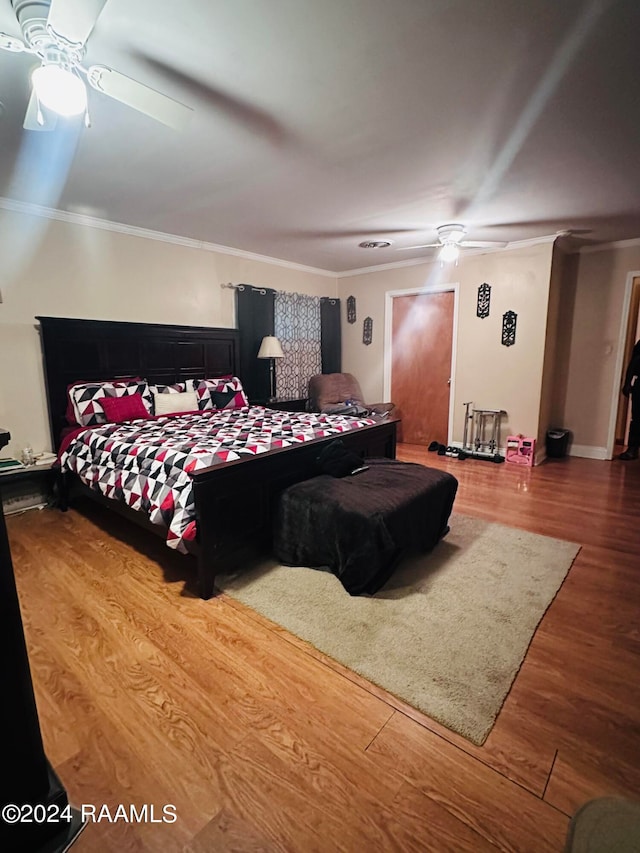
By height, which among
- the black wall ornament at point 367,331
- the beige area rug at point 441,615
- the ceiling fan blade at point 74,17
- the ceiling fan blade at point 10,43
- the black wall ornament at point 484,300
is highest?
the ceiling fan blade at point 10,43

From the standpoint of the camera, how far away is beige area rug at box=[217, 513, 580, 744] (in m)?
1.66

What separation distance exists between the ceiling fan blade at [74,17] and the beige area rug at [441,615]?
244cm

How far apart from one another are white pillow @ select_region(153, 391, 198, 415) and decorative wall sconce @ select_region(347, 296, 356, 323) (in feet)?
9.78

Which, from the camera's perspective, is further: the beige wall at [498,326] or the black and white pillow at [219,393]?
the beige wall at [498,326]

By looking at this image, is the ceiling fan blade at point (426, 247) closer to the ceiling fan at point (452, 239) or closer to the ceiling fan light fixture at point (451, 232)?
the ceiling fan at point (452, 239)

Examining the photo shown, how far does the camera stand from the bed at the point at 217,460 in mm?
2293

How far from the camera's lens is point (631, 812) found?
1.09m

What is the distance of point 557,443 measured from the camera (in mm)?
5062

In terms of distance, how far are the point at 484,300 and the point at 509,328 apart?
46 centimetres

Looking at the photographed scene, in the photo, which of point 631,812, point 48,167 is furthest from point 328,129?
point 631,812

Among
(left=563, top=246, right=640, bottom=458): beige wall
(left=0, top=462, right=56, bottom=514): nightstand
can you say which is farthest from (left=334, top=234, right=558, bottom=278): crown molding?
(left=0, top=462, right=56, bottom=514): nightstand

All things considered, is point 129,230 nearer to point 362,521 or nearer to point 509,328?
point 362,521

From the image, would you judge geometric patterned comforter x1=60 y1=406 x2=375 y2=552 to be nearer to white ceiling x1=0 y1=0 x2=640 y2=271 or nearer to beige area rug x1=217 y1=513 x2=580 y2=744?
beige area rug x1=217 y1=513 x2=580 y2=744

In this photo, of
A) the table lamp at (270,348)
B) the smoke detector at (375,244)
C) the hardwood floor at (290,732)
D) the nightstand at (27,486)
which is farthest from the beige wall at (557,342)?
the nightstand at (27,486)
